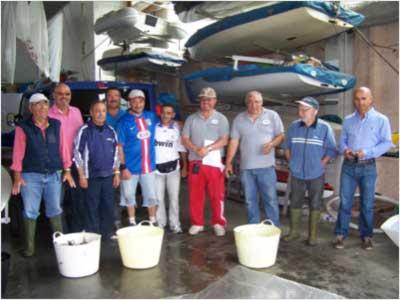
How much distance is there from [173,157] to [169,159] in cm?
5

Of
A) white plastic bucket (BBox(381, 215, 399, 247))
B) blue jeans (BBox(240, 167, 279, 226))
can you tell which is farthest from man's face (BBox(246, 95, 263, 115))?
white plastic bucket (BBox(381, 215, 399, 247))

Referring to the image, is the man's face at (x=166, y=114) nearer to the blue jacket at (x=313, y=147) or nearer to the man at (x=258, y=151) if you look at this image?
the man at (x=258, y=151)

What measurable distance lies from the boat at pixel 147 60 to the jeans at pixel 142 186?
3807mm

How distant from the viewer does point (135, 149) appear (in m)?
4.27

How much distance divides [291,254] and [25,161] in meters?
2.53

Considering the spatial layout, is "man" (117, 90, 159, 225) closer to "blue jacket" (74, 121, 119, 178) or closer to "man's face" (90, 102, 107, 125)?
"blue jacket" (74, 121, 119, 178)

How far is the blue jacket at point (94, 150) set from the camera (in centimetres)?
389

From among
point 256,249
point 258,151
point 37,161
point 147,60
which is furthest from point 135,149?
point 147,60

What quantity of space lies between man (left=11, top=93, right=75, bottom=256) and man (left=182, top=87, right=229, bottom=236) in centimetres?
125

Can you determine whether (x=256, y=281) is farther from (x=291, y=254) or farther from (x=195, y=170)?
(x=195, y=170)

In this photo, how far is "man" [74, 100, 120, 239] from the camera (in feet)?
12.8

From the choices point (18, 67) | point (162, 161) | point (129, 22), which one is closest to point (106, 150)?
point (162, 161)

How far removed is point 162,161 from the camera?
14.7ft

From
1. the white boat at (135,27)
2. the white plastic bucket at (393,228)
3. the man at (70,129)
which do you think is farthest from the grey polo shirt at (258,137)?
the white boat at (135,27)
